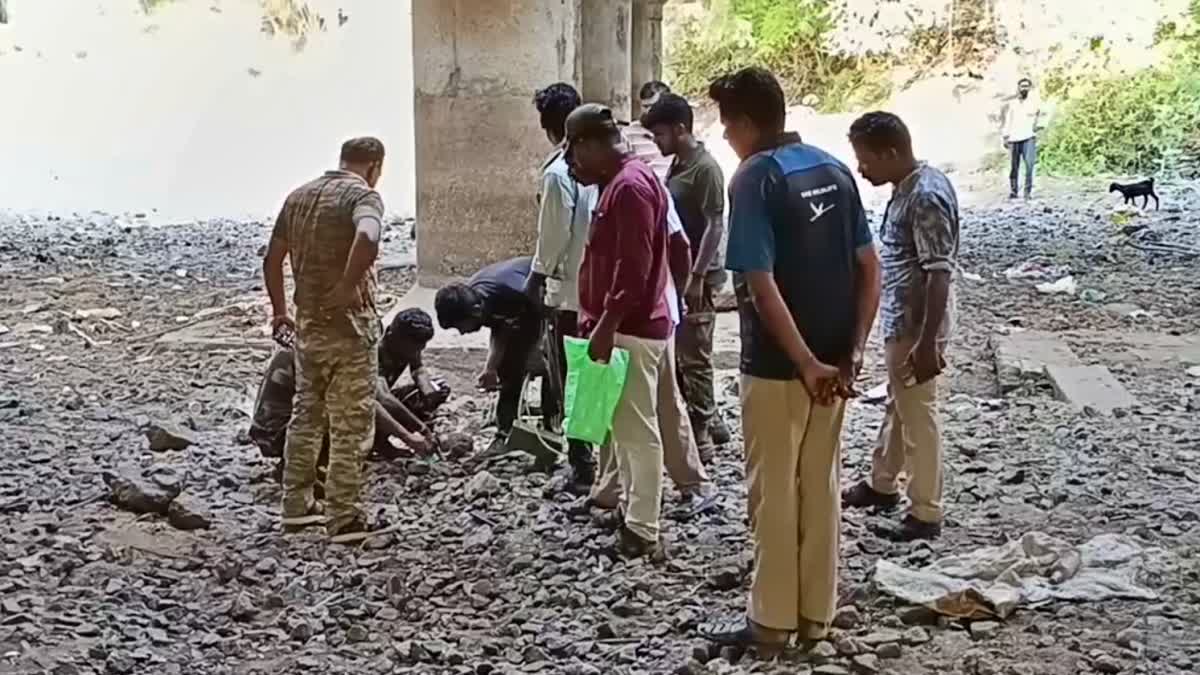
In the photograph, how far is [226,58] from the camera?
78.8ft

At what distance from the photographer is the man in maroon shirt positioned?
4.81 m

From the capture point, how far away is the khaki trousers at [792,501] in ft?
13.1

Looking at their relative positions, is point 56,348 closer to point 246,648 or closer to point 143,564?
point 143,564

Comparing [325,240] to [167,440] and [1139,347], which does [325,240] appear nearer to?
[167,440]

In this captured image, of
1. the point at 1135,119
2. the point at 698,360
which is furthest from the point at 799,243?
the point at 1135,119

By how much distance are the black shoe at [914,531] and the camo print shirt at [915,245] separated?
712mm

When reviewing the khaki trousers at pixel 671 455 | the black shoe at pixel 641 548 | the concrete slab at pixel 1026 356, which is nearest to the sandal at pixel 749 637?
the black shoe at pixel 641 548

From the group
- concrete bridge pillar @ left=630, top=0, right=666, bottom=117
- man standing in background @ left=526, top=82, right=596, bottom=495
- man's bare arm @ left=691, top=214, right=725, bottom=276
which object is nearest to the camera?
man standing in background @ left=526, top=82, right=596, bottom=495

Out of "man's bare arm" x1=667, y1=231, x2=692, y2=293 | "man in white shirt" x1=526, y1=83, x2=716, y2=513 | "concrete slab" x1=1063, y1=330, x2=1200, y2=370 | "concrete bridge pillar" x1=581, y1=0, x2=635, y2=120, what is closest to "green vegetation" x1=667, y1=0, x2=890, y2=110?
"concrete bridge pillar" x1=581, y1=0, x2=635, y2=120

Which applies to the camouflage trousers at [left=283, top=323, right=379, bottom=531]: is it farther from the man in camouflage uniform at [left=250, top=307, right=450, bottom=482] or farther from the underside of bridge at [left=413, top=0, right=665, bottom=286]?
the underside of bridge at [left=413, top=0, right=665, bottom=286]

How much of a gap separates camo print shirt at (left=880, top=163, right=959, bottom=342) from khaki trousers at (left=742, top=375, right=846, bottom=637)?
42.9 inches

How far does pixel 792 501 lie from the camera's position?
159 inches

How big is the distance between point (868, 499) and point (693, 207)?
1.49m

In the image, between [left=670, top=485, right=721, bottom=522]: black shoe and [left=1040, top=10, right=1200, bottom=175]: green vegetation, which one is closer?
[left=670, top=485, right=721, bottom=522]: black shoe
